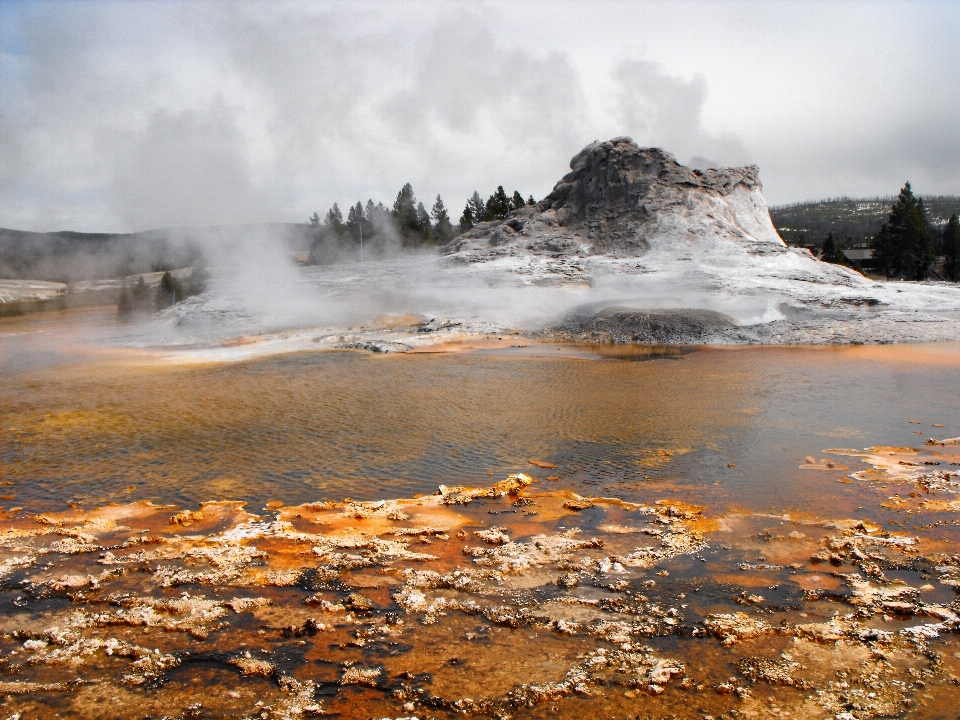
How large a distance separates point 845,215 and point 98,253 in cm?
11805

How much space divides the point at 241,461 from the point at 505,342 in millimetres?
8525

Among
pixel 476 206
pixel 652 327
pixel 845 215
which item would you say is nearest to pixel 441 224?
pixel 476 206

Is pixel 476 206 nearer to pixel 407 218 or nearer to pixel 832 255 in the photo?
pixel 407 218

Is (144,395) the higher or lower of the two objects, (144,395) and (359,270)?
the lower

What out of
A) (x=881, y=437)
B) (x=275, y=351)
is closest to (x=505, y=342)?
(x=275, y=351)

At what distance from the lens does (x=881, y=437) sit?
6316 millimetres

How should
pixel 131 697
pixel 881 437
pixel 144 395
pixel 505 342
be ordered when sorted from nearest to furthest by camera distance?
pixel 131 697
pixel 881 437
pixel 144 395
pixel 505 342

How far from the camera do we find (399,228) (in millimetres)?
40344

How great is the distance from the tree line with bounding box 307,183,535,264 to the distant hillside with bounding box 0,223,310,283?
7224 millimetres

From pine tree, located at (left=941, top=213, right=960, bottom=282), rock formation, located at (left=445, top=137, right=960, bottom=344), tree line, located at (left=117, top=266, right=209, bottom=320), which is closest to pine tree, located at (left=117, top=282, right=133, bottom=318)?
tree line, located at (left=117, top=266, right=209, bottom=320)

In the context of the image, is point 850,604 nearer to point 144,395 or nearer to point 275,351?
point 144,395

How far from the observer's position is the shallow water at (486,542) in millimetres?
2740

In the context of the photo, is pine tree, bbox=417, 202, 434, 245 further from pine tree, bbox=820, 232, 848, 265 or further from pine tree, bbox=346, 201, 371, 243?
pine tree, bbox=820, 232, 848, 265

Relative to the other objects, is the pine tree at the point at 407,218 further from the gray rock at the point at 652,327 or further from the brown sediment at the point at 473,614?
the brown sediment at the point at 473,614
